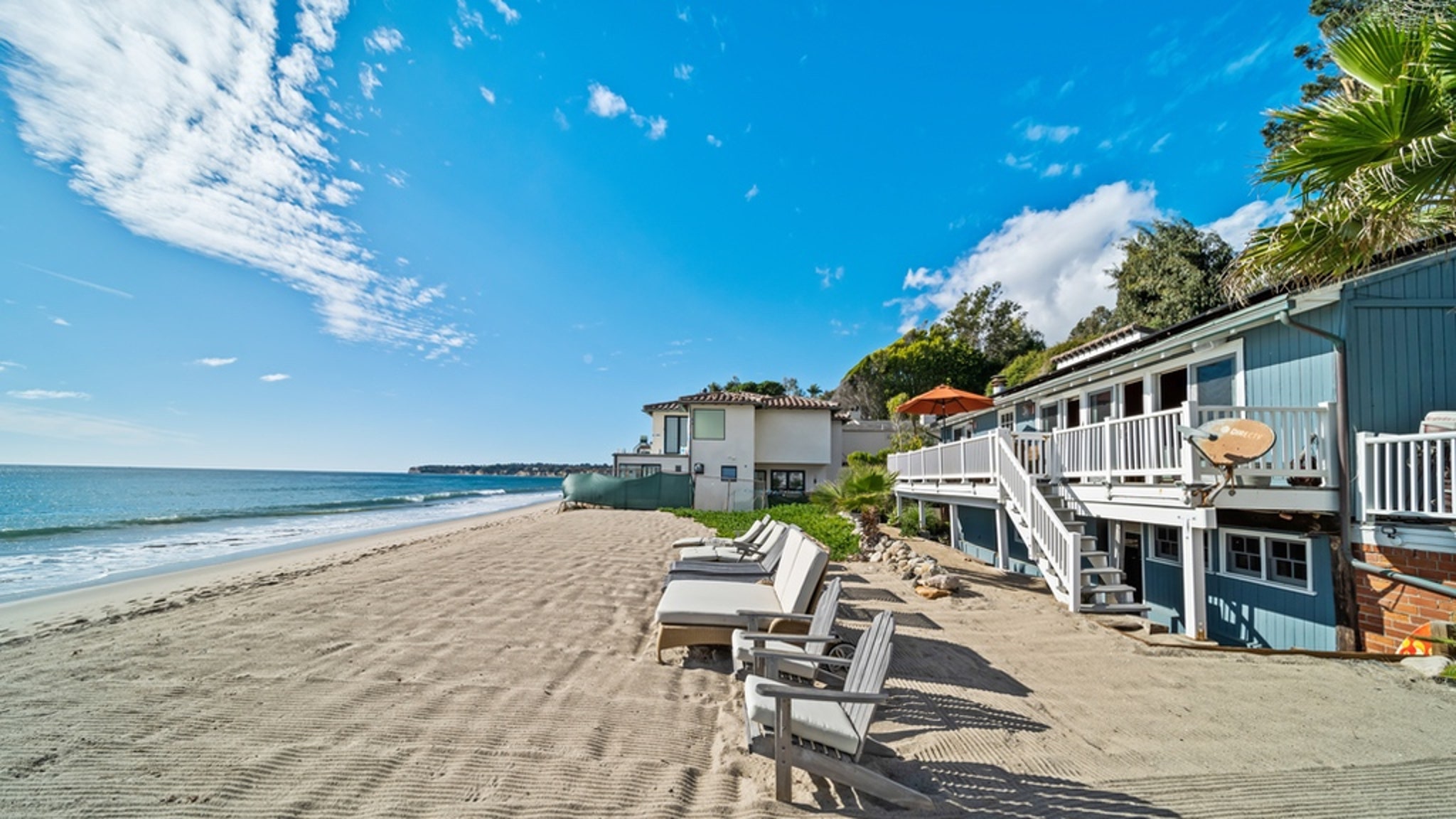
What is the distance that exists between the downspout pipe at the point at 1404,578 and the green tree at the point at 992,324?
3331 cm

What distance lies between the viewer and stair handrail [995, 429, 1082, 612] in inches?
283

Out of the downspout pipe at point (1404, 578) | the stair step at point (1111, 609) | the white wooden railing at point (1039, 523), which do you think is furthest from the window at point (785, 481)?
the downspout pipe at point (1404, 578)

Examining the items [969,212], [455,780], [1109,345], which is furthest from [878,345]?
[455,780]

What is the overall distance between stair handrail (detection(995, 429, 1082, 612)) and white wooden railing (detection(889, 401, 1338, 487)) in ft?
0.98

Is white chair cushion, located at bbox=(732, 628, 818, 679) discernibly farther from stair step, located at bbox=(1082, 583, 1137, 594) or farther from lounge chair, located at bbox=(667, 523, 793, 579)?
stair step, located at bbox=(1082, 583, 1137, 594)

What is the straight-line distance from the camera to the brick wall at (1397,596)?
566 cm

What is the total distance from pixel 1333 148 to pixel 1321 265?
1291 millimetres

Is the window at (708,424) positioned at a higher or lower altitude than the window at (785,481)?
higher

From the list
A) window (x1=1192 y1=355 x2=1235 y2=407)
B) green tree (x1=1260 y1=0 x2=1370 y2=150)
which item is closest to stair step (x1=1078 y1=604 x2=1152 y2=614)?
window (x1=1192 y1=355 x2=1235 y2=407)

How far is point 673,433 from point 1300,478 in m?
26.7

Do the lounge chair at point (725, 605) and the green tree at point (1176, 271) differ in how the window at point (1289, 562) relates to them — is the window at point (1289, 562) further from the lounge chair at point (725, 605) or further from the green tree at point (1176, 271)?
the green tree at point (1176, 271)

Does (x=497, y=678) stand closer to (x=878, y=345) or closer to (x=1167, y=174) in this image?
(x=1167, y=174)

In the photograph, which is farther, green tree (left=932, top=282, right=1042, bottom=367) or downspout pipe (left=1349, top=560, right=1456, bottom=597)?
green tree (left=932, top=282, right=1042, bottom=367)

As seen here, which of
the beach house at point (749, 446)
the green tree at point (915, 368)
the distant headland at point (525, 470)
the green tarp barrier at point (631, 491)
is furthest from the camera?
the distant headland at point (525, 470)
